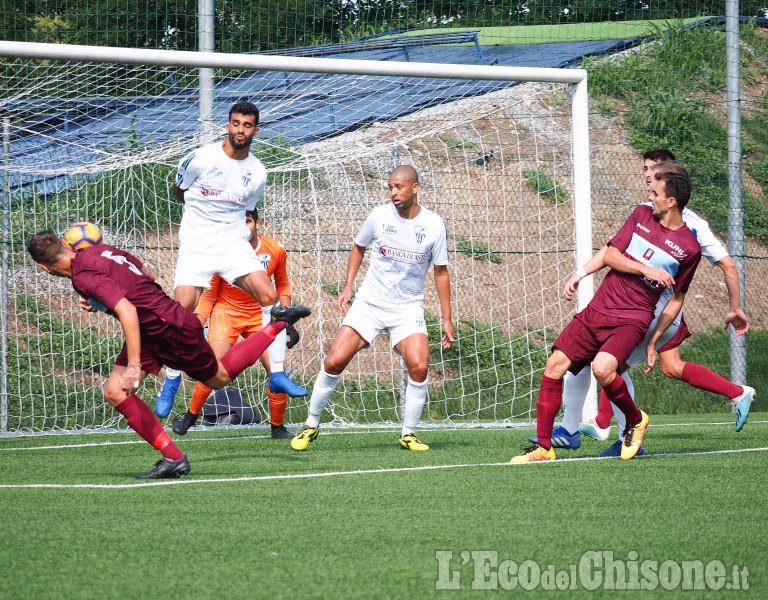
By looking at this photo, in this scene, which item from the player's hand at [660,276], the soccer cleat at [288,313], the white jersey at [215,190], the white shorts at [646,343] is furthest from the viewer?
the white jersey at [215,190]

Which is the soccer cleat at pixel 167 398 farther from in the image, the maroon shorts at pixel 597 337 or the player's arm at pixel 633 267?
the player's arm at pixel 633 267

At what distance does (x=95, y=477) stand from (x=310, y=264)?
6.62 meters

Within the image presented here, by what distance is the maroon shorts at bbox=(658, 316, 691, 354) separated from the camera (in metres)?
6.72

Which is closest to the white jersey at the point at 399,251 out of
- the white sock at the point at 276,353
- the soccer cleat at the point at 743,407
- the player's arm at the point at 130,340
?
the white sock at the point at 276,353

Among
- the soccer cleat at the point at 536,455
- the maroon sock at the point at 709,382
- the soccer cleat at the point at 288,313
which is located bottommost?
the soccer cleat at the point at 536,455

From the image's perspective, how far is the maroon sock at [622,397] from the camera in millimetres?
5707

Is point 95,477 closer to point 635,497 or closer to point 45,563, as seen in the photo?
point 45,563

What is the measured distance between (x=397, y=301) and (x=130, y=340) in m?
2.40

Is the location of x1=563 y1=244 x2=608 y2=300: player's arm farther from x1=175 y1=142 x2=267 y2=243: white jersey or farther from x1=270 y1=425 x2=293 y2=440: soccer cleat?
x1=270 y1=425 x2=293 y2=440: soccer cleat

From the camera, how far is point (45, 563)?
128 inches

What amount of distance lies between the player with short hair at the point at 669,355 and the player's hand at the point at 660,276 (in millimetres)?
366

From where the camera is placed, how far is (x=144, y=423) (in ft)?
16.7

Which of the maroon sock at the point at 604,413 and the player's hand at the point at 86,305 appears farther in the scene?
the maroon sock at the point at 604,413

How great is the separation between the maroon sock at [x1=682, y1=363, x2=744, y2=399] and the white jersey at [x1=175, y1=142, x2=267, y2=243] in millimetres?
3605
